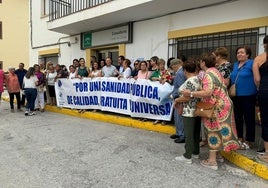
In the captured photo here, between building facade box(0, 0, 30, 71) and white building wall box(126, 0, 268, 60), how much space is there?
20995mm

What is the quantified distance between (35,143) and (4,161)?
3.93ft

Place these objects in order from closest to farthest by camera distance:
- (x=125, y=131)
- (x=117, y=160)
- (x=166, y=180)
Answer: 1. (x=166, y=180)
2. (x=117, y=160)
3. (x=125, y=131)

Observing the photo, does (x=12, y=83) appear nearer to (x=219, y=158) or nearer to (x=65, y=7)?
(x=65, y=7)

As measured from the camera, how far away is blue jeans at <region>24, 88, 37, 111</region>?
10055 millimetres

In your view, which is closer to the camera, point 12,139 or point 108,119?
point 12,139

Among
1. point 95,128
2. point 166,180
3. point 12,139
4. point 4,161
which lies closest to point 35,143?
point 12,139

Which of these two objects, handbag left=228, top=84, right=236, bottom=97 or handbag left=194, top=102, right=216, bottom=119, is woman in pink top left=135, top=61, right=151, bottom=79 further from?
handbag left=194, top=102, right=216, bottom=119

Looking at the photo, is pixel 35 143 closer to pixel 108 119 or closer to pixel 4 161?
pixel 4 161

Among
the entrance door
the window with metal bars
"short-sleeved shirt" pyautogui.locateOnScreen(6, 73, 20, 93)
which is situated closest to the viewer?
the window with metal bars

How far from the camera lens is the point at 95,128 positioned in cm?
773

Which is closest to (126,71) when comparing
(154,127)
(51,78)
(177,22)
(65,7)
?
(154,127)

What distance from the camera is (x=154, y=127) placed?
24.2 feet

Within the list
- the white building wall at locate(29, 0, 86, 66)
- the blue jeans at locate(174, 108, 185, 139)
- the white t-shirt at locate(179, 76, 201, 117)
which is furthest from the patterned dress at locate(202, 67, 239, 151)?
the white building wall at locate(29, 0, 86, 66)

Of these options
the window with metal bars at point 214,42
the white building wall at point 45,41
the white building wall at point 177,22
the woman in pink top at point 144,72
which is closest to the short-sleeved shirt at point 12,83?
the white building wall at point 45,41
